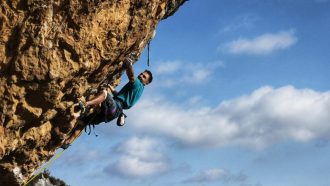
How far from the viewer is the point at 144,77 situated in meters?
12.1

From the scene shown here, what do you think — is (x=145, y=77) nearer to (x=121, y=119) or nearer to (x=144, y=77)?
(x=144, y=77)

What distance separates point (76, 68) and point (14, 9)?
1910 mm

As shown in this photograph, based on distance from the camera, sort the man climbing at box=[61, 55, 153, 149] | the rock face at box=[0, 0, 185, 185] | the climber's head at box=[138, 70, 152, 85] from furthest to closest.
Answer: the climber's head at box=[138, 70, 152, 85] < the man climbing at box=[61, 55, 153, 149] < the rock face at box=[0, 0, 185, 185]

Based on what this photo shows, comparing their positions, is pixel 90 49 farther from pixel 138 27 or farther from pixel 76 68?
pixel 138 27

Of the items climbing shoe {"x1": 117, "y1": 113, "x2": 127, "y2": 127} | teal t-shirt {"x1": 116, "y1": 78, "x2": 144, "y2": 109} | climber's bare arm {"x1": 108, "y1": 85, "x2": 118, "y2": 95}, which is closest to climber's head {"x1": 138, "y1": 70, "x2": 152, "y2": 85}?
teal t-shirt {"x1": 116, "y1": 78, "x2": 144, "y2": 109}

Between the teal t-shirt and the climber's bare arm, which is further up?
the climber's bare arm

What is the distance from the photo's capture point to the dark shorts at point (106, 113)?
1155 cm

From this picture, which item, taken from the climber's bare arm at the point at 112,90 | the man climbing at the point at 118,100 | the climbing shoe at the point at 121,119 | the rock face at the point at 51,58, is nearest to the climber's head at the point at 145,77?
the man climbing at the point at 118,100

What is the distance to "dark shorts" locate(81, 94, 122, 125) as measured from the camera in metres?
11.5

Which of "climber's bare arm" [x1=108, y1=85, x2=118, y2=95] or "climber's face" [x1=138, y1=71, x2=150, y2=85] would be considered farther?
"climber's bare arm" [x1=108, y1=85, x2=118, y2=95]

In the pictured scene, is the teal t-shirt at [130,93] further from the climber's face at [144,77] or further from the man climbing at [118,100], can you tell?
the climber's face at [144,77]

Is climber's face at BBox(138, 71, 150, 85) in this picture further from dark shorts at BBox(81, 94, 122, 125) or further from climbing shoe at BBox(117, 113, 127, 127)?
climbing shoe at BBox(117, 113, 127, 127)

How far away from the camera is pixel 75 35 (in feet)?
30.8

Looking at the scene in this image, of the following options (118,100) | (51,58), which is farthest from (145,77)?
(51,58)
